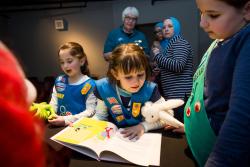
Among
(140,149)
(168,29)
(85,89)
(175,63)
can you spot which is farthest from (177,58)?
(140,149)

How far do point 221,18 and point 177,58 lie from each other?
4.02 ft

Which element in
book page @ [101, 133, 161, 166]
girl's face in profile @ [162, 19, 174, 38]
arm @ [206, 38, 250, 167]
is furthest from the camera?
girl's face in profile @ [162, 19, 174, 38]

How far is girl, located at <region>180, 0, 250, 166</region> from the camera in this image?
1.53 ft

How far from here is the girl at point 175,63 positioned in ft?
5.92

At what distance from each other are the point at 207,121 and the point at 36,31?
4774 millimetres

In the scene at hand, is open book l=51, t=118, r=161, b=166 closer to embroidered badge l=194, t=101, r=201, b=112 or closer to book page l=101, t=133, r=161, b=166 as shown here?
book page l=101, t=133, r=161, b=166

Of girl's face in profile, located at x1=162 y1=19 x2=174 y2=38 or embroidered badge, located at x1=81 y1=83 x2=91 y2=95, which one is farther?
girl's face in profile, located at x1=162 y1=19 x2=174 y2=38

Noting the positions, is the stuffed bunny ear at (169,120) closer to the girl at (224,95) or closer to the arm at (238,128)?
the girl at (224,95)

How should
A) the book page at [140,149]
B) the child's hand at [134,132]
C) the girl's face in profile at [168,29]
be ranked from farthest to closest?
the girl's face in profile at [168,29]
the child's hand at [134,132]
the book page at [140,149]

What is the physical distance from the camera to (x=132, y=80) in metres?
1.05

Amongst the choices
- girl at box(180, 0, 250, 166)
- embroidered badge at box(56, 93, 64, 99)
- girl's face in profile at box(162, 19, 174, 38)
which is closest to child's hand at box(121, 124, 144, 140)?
girl at box(180, 0, 250, 166)

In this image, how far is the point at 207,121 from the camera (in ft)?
2.03

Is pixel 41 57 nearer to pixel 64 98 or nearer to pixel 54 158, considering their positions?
pixel 64 98

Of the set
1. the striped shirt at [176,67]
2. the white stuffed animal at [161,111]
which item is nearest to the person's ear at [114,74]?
the white stuffed animal at [161,111]
